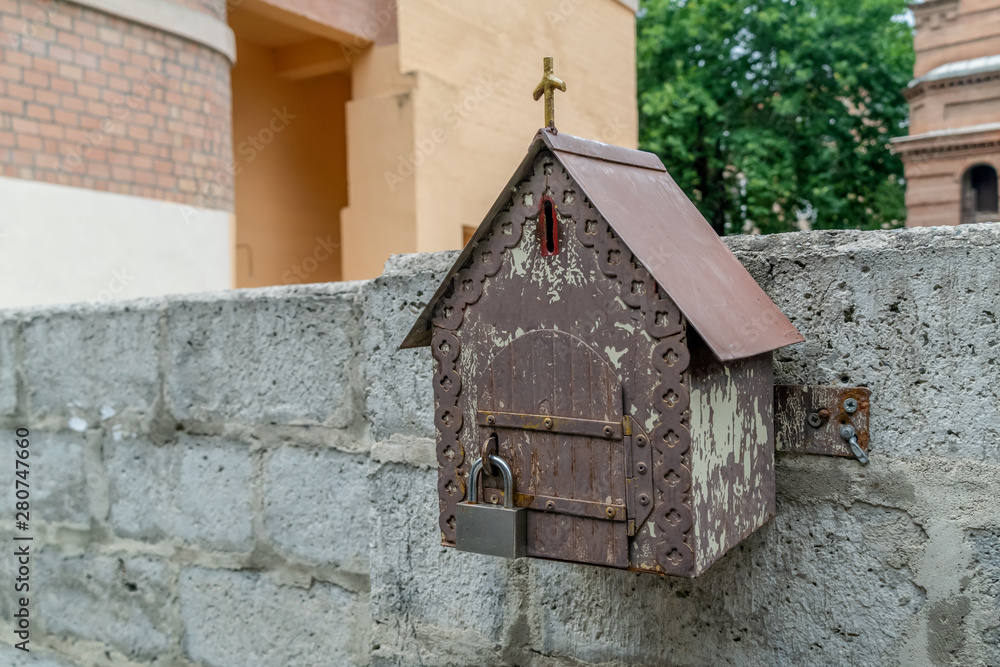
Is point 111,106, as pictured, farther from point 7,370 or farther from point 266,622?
point 266,622

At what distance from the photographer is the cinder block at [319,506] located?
1.72 meters

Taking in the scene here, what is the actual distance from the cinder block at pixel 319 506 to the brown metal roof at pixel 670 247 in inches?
23.3

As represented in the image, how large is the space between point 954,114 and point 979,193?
1.23 meters

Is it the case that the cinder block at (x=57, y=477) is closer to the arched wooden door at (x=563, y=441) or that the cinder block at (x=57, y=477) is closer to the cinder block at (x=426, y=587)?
the cinder block at (x=426, y=587)

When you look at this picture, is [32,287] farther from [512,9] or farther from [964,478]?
[512,9]

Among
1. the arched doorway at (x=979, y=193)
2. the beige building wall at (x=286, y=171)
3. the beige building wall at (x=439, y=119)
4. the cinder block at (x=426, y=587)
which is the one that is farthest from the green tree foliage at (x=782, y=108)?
the cinder block at (x=426, y=587)

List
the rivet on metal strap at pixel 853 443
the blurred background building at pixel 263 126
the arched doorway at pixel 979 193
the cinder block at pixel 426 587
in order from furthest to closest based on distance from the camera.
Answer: the arched doorway at pixel 979 193
the blurred background building at pixel 263 126
the cinder block at pixel 426 587
the rivet on metal strap at pixel 853 443

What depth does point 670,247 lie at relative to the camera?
42.7 inches

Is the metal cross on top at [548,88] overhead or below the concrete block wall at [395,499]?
overhead

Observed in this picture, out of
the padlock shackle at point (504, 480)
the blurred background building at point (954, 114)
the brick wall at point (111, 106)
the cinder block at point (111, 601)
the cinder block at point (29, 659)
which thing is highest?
the blurred background building at point (954, 114)

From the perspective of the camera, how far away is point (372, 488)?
1.67 metres

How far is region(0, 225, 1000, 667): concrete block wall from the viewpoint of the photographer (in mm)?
1175

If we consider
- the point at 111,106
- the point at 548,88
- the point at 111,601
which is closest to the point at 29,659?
the point at 111,601

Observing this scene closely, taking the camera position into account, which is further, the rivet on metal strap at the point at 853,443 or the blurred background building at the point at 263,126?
the blurred background building at the point at 263,126
